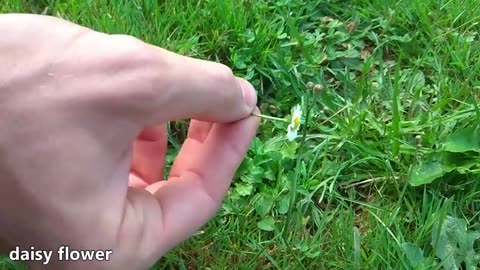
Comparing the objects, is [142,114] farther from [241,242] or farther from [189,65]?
[241,242]

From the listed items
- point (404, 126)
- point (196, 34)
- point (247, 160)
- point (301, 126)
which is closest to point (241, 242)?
point (247, 160)

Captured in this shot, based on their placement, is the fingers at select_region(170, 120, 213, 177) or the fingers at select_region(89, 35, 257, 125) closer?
the fingers at select_region(89, 35, 257, 125)

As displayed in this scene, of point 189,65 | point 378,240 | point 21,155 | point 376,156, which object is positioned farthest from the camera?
point 376,156

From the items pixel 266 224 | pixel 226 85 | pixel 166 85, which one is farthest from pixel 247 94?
pixel 266 224

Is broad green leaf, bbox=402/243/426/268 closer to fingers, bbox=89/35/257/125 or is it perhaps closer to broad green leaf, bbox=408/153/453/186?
broad green leaf, bbox=408/153/453/186

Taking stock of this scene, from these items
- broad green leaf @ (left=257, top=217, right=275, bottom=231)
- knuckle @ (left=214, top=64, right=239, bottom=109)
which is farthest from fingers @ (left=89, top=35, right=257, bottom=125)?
broad green leaf @ (left=257, top=217, right=275, bottom=231)

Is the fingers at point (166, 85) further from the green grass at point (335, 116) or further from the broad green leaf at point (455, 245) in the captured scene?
the broad green leaf at point (455, 245)

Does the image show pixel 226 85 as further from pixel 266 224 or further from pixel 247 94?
pixel 266 224
